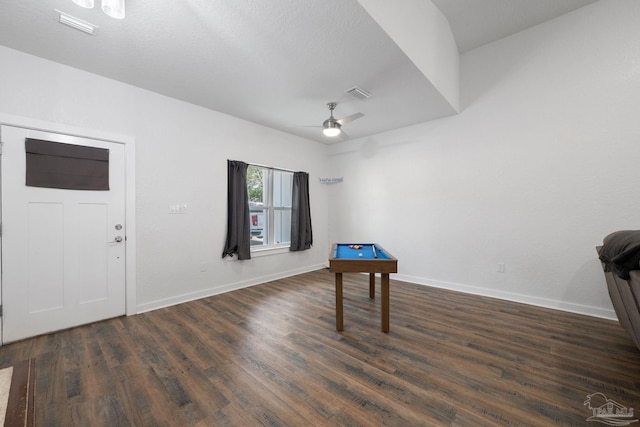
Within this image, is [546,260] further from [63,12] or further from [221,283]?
[63,12]

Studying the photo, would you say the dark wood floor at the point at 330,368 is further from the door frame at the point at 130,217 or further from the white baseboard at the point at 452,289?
the door frame at the point at 130,217

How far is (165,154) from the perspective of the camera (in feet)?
10.8

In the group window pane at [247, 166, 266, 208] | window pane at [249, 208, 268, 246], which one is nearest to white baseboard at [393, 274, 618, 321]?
window pane at [249, 208, 268, 246]

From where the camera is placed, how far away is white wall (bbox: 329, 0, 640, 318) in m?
2.75

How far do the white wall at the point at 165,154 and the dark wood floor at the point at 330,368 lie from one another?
71cm

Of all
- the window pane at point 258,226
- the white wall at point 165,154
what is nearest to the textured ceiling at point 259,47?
the white wall at point 165,154

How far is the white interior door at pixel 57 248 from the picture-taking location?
7.75ft

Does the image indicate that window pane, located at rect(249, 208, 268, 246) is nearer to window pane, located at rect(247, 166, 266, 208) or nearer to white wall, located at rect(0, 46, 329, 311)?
window pane, located at rect(247, 166, 266, 208)

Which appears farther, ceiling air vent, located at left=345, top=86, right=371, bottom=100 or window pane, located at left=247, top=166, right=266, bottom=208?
window pane, located at left=247, top=166, right=266, bottom=208

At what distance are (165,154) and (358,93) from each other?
274cm

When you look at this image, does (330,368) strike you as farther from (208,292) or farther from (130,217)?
(130,217)

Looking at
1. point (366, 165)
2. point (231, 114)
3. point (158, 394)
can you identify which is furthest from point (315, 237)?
point (158, 394)

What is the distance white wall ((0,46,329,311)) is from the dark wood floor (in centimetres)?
71

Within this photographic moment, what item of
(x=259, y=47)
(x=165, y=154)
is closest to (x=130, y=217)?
(x=165, y=154)
